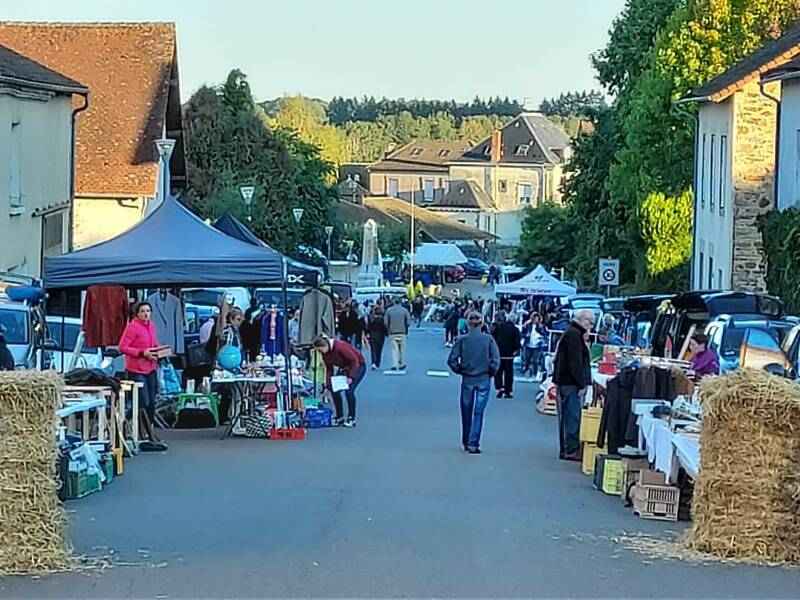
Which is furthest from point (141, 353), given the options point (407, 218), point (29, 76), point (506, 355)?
point (407, 218)

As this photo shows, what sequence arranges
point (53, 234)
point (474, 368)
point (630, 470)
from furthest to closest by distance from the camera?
point (53, 234)
point (474, 368)
point (630, 470)

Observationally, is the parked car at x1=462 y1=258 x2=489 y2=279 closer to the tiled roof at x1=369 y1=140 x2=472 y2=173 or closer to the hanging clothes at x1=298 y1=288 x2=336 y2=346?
the tiled roof at x1=369 y1=140 x2=472 y2=173

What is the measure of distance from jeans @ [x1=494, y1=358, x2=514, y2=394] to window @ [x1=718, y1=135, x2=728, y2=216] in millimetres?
10882

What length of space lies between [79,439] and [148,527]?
9.89ft

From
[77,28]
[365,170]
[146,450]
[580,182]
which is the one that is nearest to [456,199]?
[365,170]

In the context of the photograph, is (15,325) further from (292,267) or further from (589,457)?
(589,457)

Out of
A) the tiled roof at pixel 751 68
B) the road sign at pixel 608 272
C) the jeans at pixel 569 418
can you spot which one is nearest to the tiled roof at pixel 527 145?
the road sign at pixel 608 272

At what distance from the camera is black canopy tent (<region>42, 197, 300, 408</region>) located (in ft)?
67.1

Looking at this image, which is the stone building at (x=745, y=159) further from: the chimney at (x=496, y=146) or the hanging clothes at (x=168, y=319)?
the chimney at (x=496, y=146)

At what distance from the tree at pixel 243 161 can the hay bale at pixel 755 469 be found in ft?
152

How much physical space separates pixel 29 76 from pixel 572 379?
16.8 meters

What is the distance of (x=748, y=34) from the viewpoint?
144 feet

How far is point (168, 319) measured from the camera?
24.1m

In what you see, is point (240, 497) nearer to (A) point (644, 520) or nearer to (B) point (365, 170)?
(A) point (644, 520)
